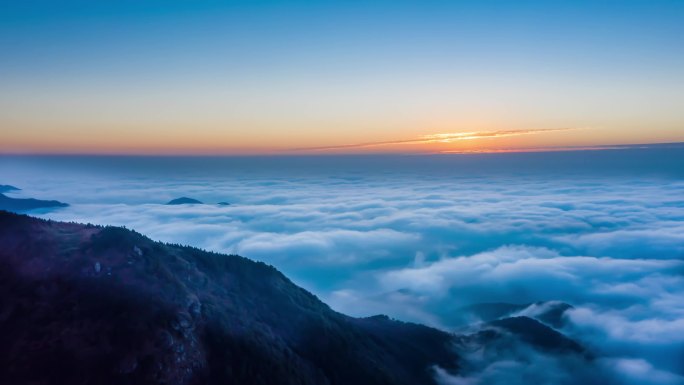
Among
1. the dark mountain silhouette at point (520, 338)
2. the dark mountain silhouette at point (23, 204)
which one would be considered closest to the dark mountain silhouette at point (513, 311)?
the dark mountain silhouette at point (520, 338)

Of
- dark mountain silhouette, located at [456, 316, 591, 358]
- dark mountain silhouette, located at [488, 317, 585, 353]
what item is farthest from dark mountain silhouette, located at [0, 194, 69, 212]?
dark mountain silhouette, located at [488, 317, 585, 353]

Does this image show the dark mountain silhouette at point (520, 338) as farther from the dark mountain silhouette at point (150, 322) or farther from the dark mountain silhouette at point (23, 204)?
the dark mountain silhouette at point (23, 204)

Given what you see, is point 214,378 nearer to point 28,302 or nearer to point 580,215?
point 28,302

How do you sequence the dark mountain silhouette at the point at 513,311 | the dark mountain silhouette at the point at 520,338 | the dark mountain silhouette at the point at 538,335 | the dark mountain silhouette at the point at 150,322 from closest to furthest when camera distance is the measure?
the dark mountain silhouette at the point at 150,322 < the dark mountain silhouette at the point at 520,338 < the dark mountain silhouette at the point at 538,335 < the dark mountain silhouette at the point at 513,311

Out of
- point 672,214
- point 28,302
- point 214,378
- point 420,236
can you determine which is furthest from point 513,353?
point 672,214

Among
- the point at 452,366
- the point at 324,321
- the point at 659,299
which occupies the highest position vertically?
the point at 324,321

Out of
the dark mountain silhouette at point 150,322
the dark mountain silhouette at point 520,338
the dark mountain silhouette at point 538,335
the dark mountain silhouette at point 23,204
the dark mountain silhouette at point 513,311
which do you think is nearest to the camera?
the dark mountain silhouette at point 150,322

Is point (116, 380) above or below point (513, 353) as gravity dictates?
above

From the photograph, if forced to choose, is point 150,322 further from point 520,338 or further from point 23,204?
point 23,204
